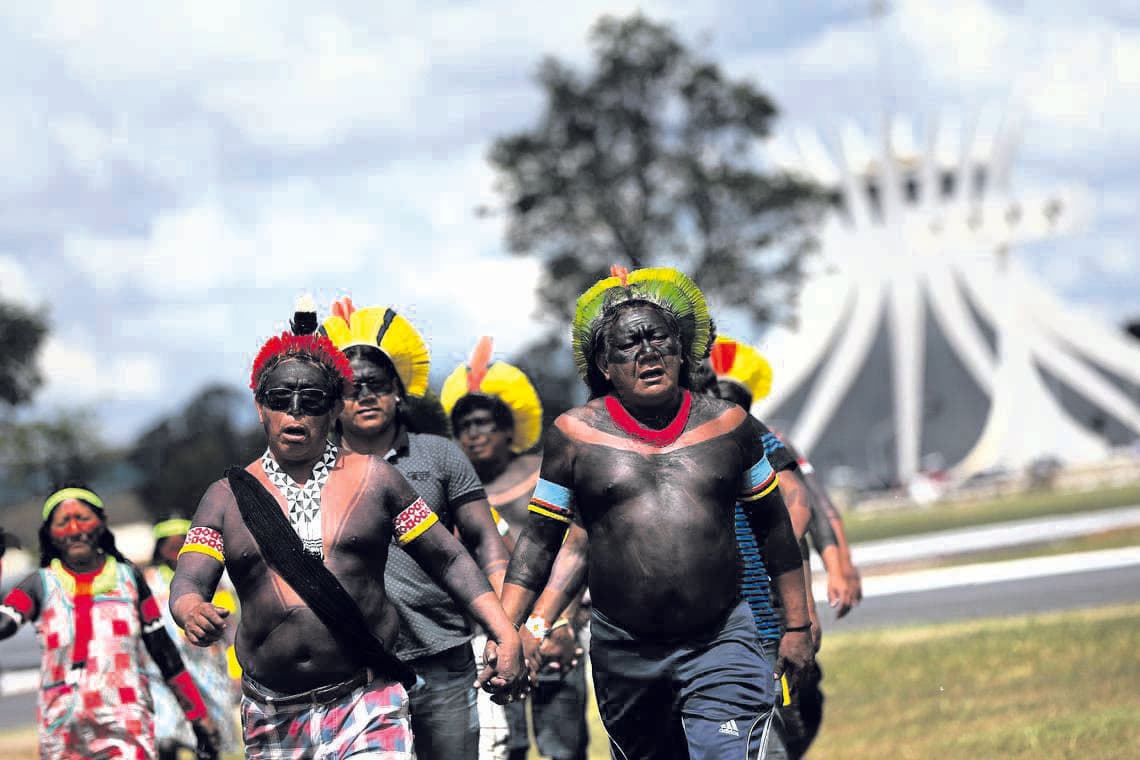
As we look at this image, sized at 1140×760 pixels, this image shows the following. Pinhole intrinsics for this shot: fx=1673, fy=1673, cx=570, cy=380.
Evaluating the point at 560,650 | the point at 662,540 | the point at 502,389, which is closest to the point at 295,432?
the point at 662,540

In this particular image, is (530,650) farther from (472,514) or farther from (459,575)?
(472,514)

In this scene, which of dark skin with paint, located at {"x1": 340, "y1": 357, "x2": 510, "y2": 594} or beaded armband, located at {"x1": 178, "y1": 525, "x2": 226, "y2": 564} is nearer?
beaded armband, located at {"x1": 178, "y1": 525, "x2": 226, "y2": 564}

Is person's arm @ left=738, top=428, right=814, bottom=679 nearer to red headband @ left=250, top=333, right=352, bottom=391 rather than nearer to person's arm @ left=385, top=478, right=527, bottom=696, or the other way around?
person's arm @ left=385, top=478, right=527, bottom=696

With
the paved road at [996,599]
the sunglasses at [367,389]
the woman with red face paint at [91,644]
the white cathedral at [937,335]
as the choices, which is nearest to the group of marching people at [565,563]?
the sunglasses at [367,389]

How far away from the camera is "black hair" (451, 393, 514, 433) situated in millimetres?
8531

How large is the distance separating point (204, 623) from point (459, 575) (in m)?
0.94

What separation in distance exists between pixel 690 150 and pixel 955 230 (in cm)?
6430

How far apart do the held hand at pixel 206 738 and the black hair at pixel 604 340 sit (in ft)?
8.20

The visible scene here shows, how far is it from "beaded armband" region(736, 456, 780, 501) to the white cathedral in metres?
74.9

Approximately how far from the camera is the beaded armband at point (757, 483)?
5590 millimetres

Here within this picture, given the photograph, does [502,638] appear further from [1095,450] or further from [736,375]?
[1095,450]

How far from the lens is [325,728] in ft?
17.3

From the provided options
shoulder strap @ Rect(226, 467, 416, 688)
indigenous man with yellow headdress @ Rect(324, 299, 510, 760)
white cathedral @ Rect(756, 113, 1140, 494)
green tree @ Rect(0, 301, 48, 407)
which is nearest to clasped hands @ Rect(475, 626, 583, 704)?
shoulder strap @ Rect(226, 467, 416, 688)

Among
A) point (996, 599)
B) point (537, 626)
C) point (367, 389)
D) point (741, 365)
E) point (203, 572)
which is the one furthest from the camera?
point (996, 599)
